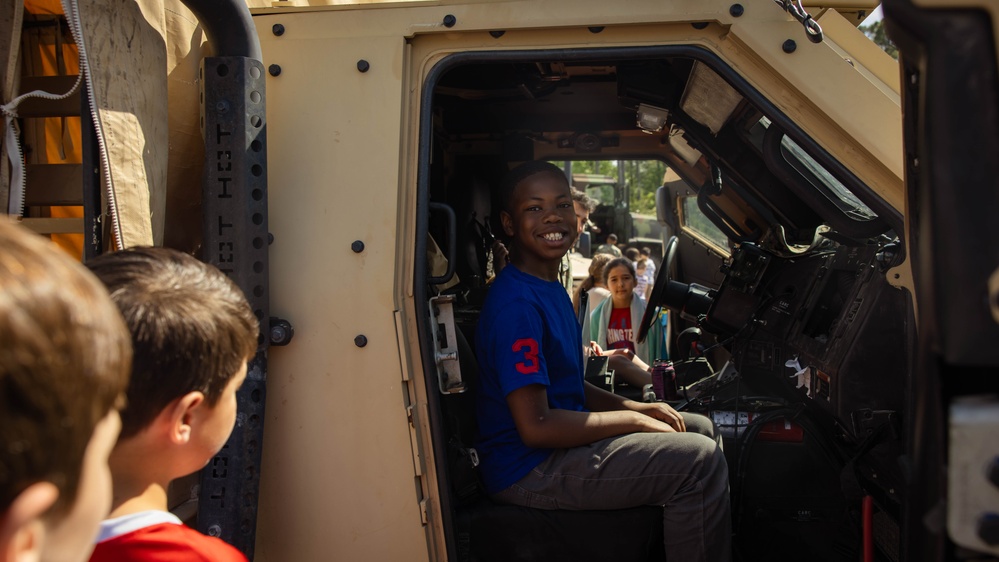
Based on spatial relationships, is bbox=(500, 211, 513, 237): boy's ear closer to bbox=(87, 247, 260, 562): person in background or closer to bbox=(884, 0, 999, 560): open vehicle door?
bbox=(87, 247, 260, 562): person in background

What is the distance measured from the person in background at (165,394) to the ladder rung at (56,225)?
2.82ft

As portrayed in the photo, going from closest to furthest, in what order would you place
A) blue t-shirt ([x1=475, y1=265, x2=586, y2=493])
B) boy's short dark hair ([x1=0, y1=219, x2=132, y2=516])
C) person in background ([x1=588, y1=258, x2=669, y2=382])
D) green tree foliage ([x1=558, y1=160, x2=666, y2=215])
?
boy's short dark hair ([x1=0, y1=219, x2=132, y2=516]) < blue t-shirt ([x1=475, y1=265, x2=586, y2=493]) < person in background ([x1=588, y1=258, x2=669, y2=382]) < green tree foliage ([x1=558, y1=160, x2=666, y2=215])

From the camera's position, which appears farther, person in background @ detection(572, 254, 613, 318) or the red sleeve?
person in background @ detection(572, 254, 613, 318)

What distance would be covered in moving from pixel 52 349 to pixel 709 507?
164 centimetres

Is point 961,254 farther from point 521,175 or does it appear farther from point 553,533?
point 521,175

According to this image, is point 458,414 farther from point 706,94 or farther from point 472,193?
point 472,193

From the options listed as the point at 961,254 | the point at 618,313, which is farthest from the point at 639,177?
the point at 961,254

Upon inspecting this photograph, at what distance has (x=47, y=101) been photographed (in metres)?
1.96

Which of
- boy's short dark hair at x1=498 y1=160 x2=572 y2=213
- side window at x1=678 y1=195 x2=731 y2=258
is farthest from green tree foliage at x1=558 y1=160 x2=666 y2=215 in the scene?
boy's short dark hair at x1=498 y1=160 x2=572 y2=213

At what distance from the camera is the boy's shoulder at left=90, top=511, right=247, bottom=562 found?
102cm

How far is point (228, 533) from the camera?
178cm

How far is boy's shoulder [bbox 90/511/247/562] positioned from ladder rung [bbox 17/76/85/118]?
4.13 feet

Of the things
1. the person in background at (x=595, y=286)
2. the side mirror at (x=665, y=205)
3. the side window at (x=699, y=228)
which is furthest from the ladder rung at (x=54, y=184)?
the person in background at (x=595, y=286)

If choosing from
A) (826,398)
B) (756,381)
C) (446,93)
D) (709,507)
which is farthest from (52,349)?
(756,381)
